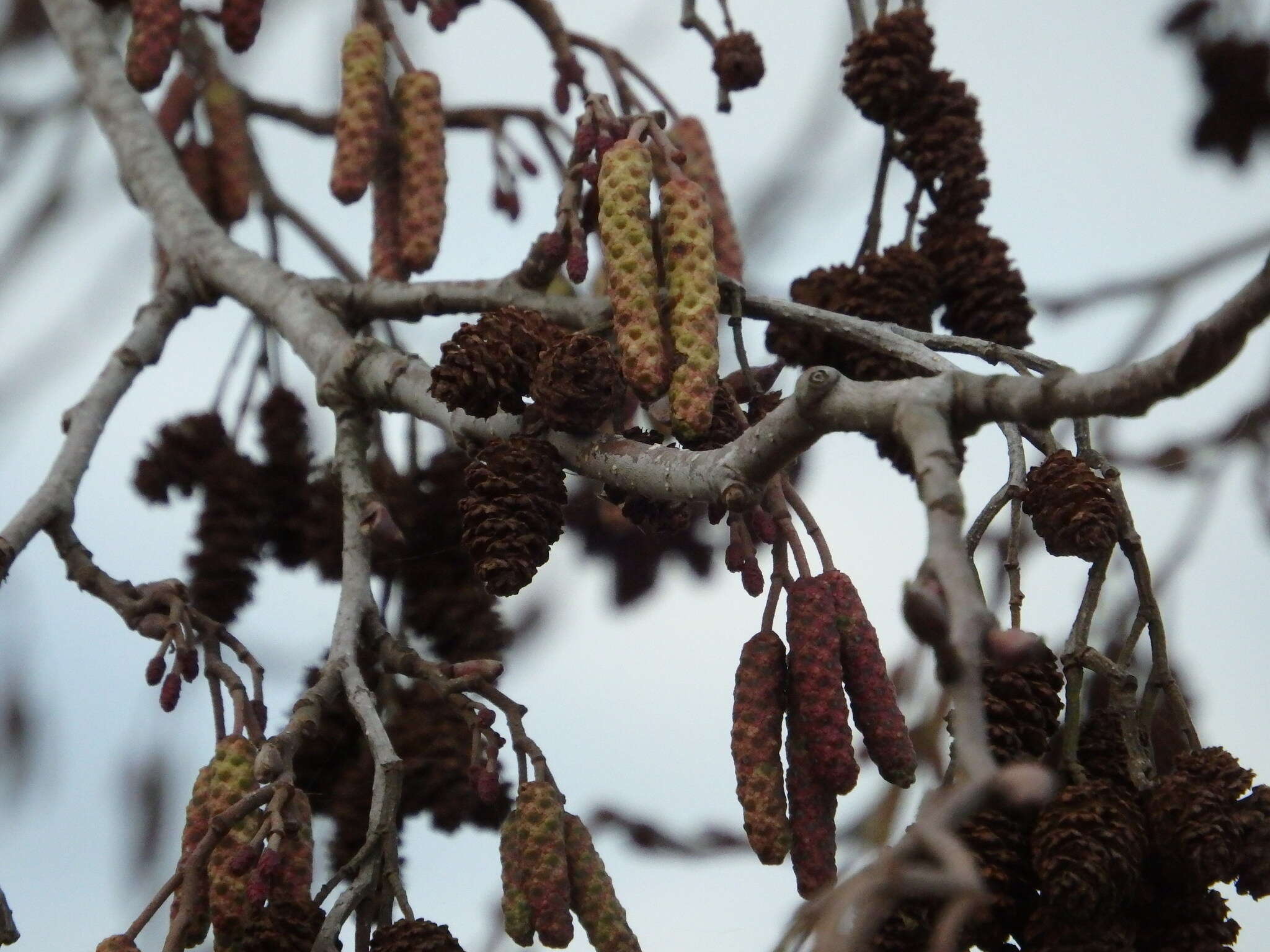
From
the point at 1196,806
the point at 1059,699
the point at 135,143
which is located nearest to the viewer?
the point at 1196,806

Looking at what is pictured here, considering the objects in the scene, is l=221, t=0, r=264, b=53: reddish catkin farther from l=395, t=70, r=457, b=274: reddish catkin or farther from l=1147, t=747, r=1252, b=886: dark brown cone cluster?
l=1147, t=747, r=1252, b=886: dark brown cone cluster

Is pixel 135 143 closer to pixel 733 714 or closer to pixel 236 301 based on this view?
pixel 236 301

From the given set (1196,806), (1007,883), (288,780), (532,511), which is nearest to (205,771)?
(288,780)

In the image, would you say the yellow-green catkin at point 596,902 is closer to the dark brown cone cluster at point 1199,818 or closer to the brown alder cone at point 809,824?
the brown alder cone at point 809,824

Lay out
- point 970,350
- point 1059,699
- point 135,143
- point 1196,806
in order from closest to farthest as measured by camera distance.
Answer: point 1196,806, point 1059,699, point 970,350, point 135,143

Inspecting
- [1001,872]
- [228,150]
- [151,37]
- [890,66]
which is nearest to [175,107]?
[228,150]

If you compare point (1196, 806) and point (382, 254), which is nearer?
point (1196, 806)

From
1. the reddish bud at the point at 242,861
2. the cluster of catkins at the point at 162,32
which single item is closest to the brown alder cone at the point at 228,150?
the cluster of catkins at the point at 162,32

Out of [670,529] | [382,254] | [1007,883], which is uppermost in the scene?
[382,254]
